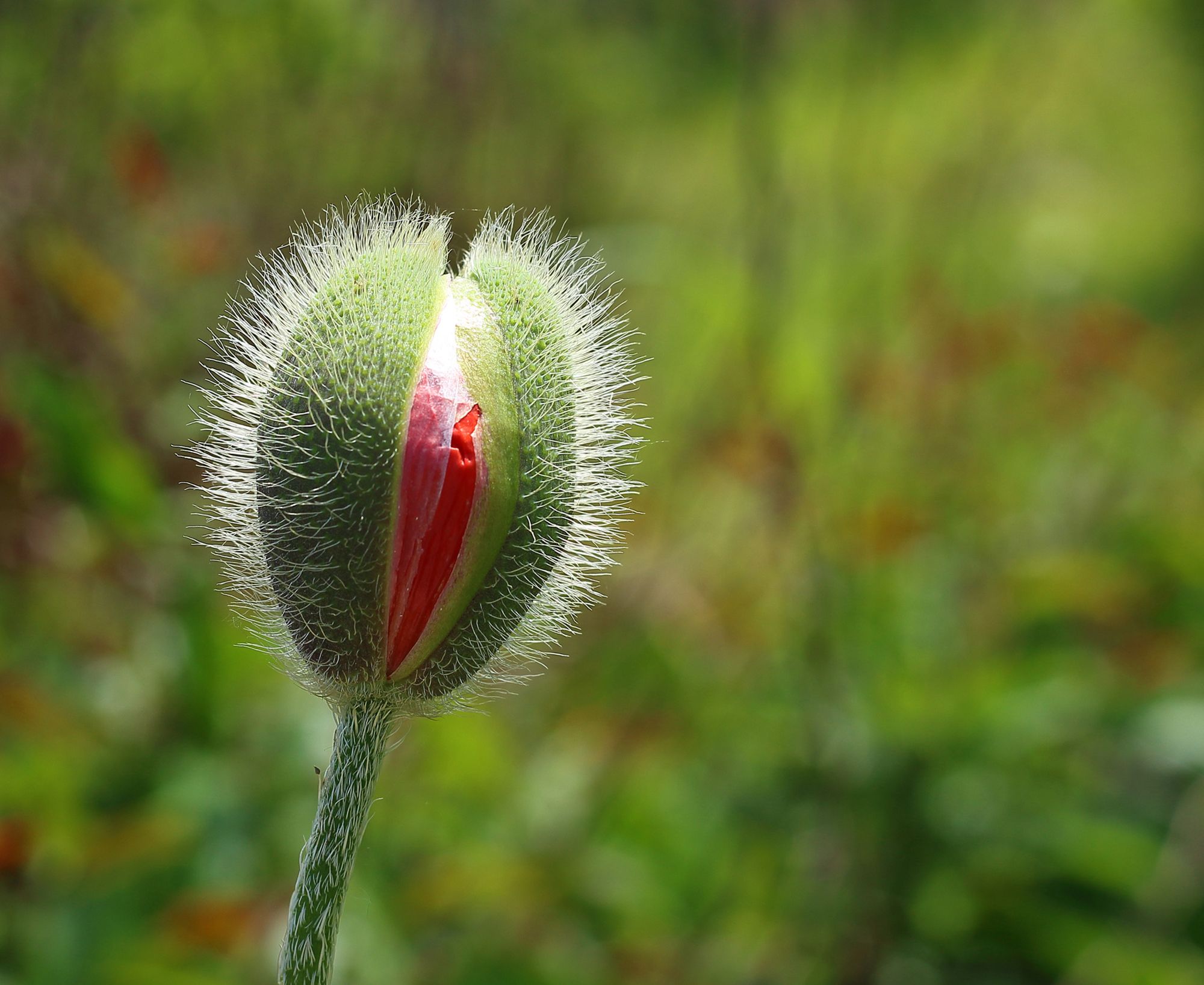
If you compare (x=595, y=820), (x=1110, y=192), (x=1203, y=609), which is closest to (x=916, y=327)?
(x=1203, y=609)

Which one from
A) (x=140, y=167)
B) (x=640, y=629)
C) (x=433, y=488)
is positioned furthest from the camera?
(x=640, y=629)

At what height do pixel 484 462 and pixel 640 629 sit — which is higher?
pixel 640 629

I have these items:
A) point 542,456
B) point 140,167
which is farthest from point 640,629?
point 542,456

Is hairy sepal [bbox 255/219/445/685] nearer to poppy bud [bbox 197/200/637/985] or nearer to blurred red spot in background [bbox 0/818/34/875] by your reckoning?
poppy bud [bbox 197/200/637/985]

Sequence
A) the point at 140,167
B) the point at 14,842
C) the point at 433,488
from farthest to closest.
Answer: the point at 140,167
the point at 14,842
the point at 433,488

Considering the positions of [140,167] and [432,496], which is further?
[140,167]

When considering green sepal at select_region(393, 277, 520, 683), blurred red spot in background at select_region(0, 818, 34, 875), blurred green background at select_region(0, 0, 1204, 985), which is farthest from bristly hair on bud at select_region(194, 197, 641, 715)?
blurred red spot in background at select_region(0, 818, 34, 875)

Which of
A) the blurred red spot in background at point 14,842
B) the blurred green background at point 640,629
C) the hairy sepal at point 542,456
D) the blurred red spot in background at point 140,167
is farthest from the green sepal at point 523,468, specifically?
the blurred red spot in background at point 140,167

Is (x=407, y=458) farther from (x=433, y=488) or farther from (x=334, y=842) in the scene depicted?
(x=334, y=842)
